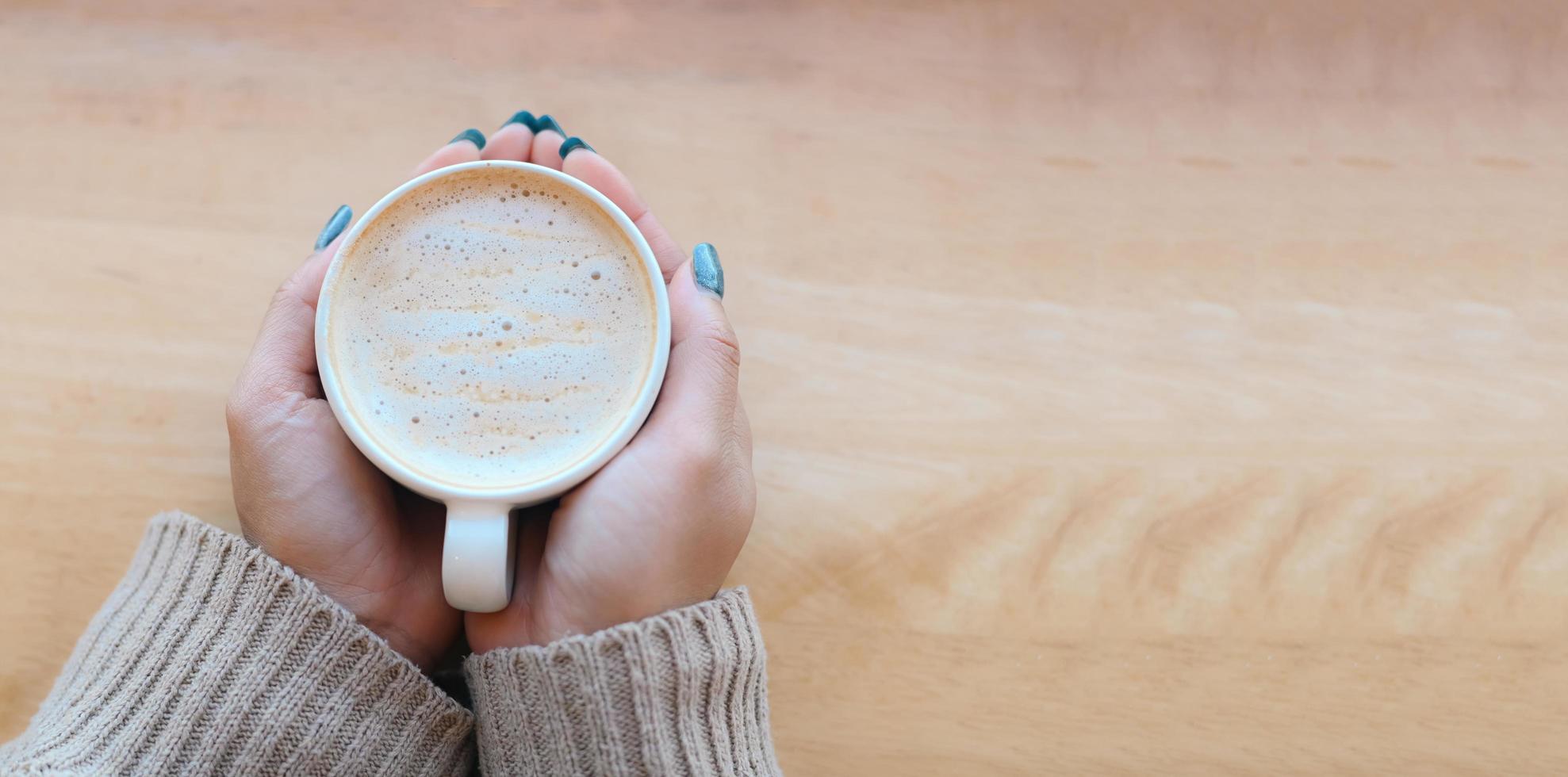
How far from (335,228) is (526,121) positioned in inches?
7.0

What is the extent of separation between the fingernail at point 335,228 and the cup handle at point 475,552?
0.85 ft

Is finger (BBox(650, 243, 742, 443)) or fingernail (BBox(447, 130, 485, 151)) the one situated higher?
fingernail (BBox(447, 130, 485, 151))

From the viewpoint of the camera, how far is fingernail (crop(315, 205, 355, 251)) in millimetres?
784

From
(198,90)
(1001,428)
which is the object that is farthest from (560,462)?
(198,90)

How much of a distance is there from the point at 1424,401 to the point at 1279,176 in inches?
A: 9.3

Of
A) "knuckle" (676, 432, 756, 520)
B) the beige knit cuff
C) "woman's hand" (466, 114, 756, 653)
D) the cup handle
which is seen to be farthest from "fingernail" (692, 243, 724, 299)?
the beige knit cuff

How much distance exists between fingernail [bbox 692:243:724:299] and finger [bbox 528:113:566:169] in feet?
0.49

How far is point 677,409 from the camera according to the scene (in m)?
0.72

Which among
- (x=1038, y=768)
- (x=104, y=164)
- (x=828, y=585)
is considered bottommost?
(x=1038, y=768)

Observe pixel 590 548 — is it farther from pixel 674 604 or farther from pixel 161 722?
pixel 161 722

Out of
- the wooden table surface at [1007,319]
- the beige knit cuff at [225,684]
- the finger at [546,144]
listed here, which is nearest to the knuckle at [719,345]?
the wooden table surface at [1007,319]

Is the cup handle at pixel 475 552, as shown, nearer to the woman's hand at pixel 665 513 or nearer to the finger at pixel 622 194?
the woman's hand at pixel 665 513

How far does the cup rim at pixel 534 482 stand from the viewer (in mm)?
673

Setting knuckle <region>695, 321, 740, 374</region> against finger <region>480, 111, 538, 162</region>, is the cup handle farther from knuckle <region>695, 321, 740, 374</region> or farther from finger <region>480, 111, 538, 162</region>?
finger <region>480, 111, 538, 162</region>
